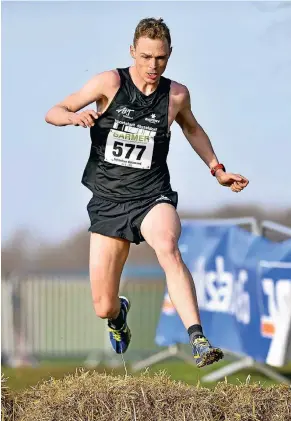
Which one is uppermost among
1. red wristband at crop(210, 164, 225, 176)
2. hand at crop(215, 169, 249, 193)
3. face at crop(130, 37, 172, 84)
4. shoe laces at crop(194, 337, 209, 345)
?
face at crop(130, 37, 172, 84)

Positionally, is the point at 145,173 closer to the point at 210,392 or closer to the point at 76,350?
the point at 210,392

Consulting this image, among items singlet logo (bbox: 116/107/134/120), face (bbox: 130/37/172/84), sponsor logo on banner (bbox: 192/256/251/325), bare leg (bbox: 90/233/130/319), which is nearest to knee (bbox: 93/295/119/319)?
bare leg (bbox: 90/233/130/319)

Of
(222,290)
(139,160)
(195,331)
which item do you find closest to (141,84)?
(139,160)

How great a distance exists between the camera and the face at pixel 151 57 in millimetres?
5676

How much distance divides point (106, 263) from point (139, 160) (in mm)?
779

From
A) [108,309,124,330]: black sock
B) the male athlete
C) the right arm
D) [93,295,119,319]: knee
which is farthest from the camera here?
[108,309,124,330]: black sock

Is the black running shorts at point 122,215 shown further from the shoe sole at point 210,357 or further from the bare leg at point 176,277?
the shoe sole at point 210,357

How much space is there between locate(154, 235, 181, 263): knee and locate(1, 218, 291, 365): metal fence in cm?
631

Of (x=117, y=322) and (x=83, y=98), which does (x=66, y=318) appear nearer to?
(x=117, y=322)

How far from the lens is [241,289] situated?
33.1 feet

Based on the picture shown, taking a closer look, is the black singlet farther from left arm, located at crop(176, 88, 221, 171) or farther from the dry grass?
the dry grass

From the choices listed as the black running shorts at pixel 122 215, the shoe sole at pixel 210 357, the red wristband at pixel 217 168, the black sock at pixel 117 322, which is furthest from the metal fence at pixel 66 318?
the shoe sole at pixel 210 357

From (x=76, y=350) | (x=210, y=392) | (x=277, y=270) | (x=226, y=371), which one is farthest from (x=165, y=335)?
(x=210, y=392)

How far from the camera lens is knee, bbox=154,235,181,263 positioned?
18.2 ft
